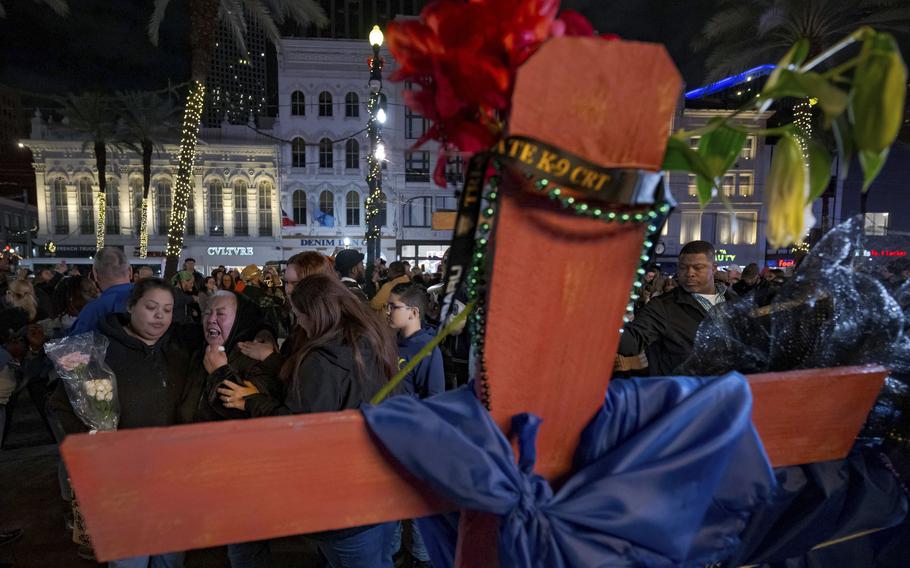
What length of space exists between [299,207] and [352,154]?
201 inches

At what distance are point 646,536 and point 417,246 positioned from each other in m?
33.0

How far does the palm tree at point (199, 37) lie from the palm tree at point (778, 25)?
11121 millimetres

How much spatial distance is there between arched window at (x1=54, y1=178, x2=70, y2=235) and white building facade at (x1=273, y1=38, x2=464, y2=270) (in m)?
14.6

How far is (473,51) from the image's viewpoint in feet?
2.71

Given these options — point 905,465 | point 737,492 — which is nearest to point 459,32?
point 737,492

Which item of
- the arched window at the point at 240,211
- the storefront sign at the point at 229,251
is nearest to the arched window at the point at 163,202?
the storefront sign at the point at 229,251

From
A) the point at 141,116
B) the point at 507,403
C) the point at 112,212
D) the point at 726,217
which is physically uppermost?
the point at 141,116

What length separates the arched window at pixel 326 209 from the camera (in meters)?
33.2

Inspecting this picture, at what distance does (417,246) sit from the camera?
33.7 meters

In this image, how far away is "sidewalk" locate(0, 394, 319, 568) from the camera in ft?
11.6

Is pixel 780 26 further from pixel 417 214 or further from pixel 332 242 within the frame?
pixel 332 242

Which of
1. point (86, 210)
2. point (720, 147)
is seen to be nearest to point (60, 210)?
point (86, 210)

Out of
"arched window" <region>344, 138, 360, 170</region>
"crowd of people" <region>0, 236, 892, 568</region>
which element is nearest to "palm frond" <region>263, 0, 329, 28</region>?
"crowd of people" <region>0, 236, 892, 568</region>

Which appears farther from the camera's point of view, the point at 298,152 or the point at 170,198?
the point at 170,198
